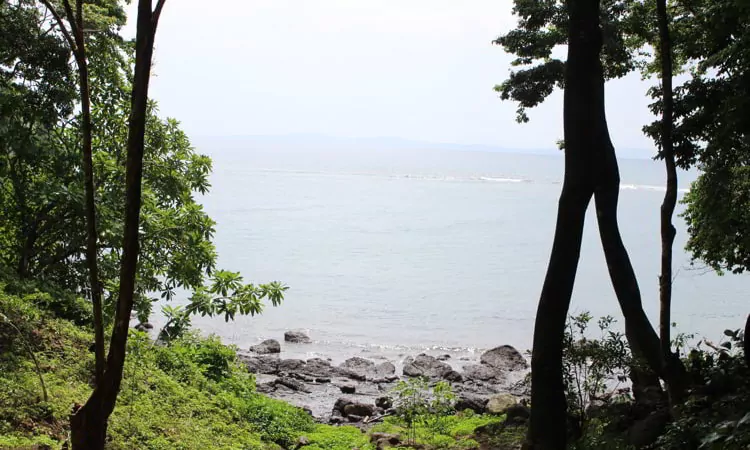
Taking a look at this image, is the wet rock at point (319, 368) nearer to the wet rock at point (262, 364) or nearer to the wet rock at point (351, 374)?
the wet rock at point (351, 374)

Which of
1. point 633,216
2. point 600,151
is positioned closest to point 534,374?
point 600,151

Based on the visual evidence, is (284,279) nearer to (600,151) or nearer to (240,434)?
(240,434)

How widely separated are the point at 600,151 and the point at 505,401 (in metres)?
5.94

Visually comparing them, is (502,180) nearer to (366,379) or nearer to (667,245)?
(366,379)

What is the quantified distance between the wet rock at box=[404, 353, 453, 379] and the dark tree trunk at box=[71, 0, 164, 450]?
440 inches

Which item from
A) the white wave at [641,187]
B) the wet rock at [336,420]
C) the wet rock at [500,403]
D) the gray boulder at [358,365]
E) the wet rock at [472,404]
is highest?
the white wave at [641,187]

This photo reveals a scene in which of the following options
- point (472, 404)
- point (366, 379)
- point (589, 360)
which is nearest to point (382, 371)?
point (366, 379)

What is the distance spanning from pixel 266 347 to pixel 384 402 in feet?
18.6

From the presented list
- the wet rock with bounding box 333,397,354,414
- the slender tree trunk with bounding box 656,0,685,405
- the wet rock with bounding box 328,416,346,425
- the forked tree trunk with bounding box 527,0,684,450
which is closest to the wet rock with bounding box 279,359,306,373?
the wet rock with bounding box 333,397,354,414

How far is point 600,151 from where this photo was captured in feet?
23.3

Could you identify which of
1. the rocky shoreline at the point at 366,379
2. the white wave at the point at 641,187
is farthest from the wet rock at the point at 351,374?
the white wave at the point at 641,187

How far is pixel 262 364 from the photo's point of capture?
15516 mm

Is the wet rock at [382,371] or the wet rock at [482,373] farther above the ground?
the wet rock at [482,373]

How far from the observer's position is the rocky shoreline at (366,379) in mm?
11883
